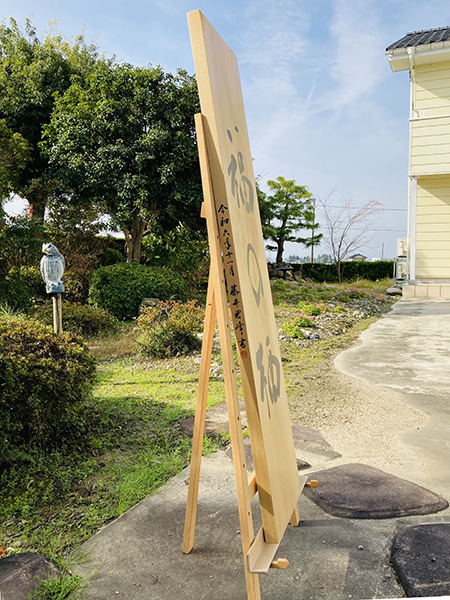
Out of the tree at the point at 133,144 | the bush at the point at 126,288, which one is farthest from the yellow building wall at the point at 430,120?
the bush at the point at 126,288

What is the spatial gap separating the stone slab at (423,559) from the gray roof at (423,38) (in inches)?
461

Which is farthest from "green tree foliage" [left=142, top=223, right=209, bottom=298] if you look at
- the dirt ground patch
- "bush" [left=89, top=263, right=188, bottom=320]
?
the dirt ground patch

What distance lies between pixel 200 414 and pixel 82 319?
6196mm

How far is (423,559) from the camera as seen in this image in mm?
1930

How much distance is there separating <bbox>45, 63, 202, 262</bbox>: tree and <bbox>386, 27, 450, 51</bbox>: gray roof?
17.2 feet

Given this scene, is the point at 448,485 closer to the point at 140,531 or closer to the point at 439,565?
the point at 439,565

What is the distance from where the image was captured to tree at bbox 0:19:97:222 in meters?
12.0

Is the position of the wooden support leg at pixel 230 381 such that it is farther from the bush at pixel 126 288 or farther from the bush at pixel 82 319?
the bush at pixel 126 288

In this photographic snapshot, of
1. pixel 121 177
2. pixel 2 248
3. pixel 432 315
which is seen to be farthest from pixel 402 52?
pixel 2 248

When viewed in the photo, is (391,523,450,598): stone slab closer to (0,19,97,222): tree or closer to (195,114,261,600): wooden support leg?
(195,114,261,600): wooden support leg

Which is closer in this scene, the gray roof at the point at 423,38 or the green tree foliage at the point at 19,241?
the green tree foliage at the point at 19,241

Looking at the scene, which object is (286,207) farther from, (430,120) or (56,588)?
(56,588)

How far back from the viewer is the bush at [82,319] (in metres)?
7.50

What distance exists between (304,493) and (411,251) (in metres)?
10.2
